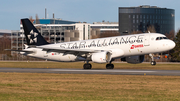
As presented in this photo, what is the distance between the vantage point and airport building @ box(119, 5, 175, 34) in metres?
169

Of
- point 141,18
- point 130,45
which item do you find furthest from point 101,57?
point 141,18

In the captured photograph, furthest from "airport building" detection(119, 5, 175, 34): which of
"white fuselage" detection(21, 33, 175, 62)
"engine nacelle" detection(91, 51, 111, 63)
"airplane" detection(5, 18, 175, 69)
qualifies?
"engine nacelle" detection(91, 51, 111, 63)

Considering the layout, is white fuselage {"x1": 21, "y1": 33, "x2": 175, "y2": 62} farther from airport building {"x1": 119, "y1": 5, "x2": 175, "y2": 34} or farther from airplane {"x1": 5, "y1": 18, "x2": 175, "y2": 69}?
airport building {"x1": 119, "y1": 5, "x2": 175, "y2": 34}

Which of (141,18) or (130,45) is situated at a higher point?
(141,18)

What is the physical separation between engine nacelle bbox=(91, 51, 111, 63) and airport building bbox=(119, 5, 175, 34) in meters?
128

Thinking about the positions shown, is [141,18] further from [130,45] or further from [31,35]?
[130,45]

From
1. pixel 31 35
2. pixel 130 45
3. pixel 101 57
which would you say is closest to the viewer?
pixel 101 57

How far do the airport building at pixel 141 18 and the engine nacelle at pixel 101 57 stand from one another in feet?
421

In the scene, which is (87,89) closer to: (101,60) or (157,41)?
(101,60)

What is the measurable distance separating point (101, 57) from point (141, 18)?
13425 centimetres

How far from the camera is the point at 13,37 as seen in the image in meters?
154

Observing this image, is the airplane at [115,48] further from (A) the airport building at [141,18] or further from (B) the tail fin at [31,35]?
(A) the airport building at [141,18]

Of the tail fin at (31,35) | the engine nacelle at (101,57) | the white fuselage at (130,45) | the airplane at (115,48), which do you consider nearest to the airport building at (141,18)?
the tail fin at (31,35)

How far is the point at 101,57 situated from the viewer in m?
39.9
